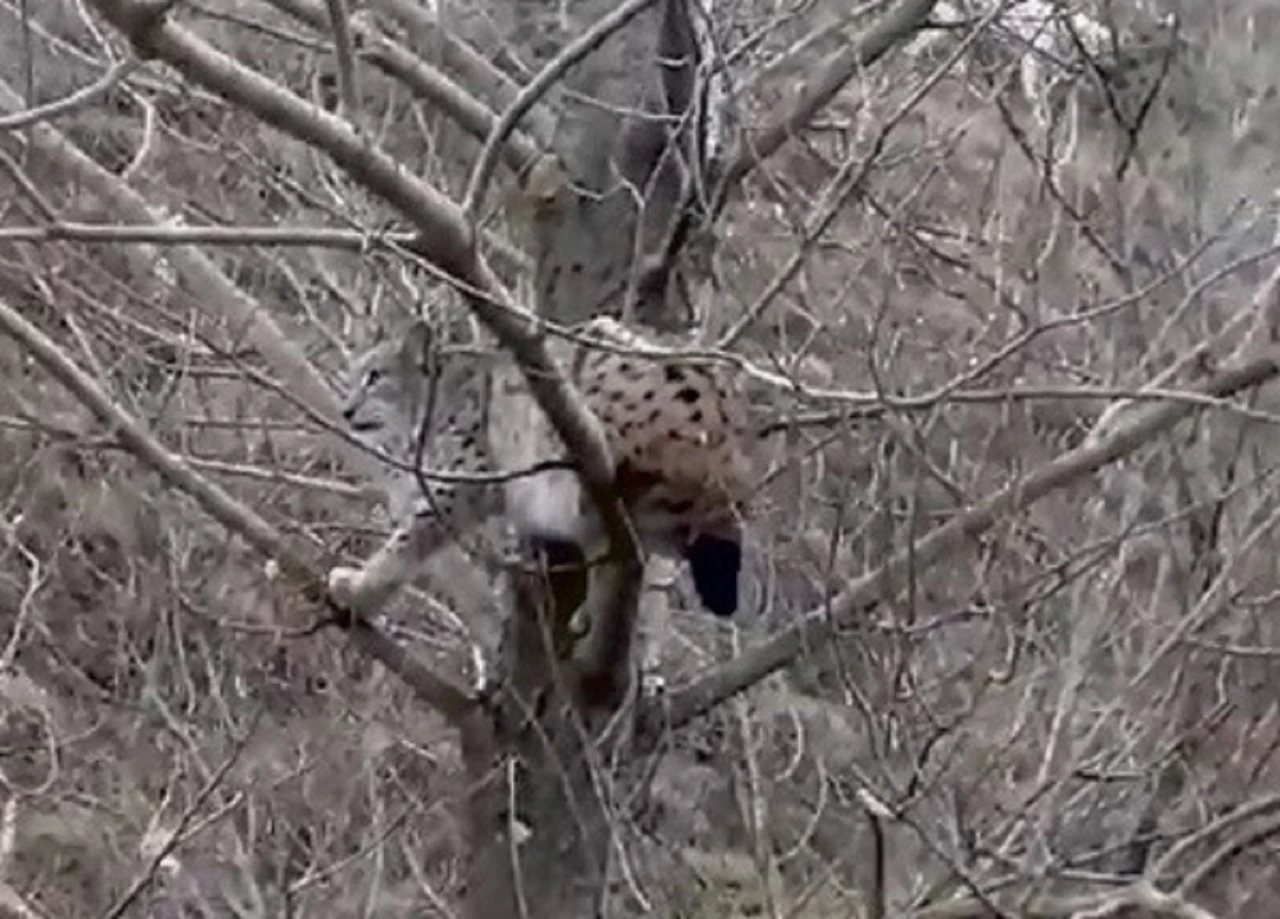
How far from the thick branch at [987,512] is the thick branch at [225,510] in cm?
45

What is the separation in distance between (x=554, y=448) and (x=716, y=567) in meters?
0.29

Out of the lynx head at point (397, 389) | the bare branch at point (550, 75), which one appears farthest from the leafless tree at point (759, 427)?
the lynx head at point (397, 389)

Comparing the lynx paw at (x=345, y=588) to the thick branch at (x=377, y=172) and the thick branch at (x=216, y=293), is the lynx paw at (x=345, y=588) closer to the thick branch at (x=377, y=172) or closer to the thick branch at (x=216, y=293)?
the thick branch at (x=216, y=293)

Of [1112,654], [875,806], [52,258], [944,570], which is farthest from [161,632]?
[875,806]

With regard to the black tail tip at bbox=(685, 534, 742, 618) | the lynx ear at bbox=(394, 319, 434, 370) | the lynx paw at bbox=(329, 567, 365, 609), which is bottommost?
the lynx paw at bbox=(329, 567, 365, 609)

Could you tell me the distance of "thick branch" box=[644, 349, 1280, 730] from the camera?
339 cm

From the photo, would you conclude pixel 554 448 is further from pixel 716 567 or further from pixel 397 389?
pixel 397 389

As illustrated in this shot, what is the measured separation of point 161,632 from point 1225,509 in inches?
87.1

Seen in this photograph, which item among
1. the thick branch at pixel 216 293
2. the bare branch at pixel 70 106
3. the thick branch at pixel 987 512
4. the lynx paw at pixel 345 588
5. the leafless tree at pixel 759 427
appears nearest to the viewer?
the bare branch at pixel 70 106

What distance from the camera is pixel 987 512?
11.6 ft

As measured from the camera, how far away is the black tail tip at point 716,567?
137 inches

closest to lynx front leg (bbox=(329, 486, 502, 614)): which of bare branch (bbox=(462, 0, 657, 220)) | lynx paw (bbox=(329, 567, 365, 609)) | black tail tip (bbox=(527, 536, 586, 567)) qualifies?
lynx paw (bbox=(329, 567, 365, 609))

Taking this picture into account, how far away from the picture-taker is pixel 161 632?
498 cm

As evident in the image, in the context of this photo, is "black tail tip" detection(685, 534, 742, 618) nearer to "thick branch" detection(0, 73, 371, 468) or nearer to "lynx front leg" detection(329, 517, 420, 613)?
"lynx front leg" detection(329, 517, 420, 613)
